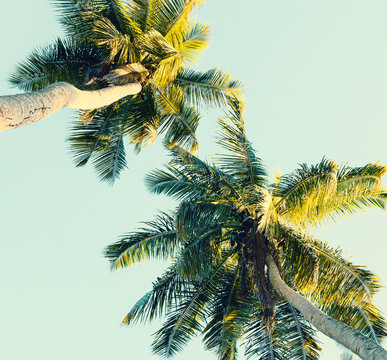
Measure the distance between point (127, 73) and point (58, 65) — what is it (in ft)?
7.28

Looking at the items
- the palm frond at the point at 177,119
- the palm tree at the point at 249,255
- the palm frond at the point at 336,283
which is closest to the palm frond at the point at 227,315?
the palm tree at the point at 249,255

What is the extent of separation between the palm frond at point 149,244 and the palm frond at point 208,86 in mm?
3588

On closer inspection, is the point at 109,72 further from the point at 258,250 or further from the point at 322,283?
the point at 322,283

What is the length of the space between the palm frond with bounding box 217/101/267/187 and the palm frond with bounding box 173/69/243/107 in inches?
45.5

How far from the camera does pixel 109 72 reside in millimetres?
10547

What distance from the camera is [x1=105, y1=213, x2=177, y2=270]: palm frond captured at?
437 inches

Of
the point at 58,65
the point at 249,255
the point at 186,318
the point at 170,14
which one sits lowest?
the point at 186,318

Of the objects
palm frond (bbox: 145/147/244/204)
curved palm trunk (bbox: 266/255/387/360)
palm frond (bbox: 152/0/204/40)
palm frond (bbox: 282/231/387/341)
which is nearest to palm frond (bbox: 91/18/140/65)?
palm frond (bbox: 152/0/204/40)

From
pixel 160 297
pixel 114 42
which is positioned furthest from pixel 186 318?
pixel 114 42

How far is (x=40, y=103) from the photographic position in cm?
634

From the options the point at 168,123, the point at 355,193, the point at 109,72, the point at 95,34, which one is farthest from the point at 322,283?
the point at 95,34

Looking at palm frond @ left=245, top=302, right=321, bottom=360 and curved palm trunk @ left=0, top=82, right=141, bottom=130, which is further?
palm frond @ left=245, top=302, right=321, bottom=360

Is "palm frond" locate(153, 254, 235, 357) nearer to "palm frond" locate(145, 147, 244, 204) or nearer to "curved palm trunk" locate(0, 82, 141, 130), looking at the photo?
"palm frond" locate(145, 147, 244, 204)

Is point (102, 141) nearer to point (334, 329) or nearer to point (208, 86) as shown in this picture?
point (208, 86)
